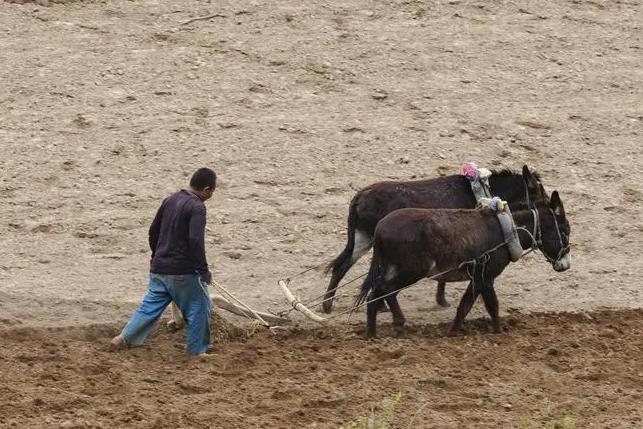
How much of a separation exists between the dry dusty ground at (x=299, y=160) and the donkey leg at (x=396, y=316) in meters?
0.19

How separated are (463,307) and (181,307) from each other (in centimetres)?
265

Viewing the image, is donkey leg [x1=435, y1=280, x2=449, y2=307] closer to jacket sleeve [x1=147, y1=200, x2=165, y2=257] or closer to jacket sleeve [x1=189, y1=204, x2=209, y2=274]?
jacket sleeve [x1=189, y1=204, x2=209, y2=274]

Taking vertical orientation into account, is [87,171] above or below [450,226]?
below

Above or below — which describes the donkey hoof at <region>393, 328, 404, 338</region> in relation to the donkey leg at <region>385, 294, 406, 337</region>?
below

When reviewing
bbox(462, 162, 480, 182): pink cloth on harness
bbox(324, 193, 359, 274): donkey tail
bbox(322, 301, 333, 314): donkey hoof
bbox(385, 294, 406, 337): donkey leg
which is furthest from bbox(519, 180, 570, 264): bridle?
bbox(322, 301, 333, 314): donkey hoof

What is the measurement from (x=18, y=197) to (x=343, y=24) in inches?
231

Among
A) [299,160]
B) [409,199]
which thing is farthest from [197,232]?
[299,160]

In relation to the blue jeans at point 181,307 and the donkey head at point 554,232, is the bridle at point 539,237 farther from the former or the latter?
the blue jeans at point 181,307

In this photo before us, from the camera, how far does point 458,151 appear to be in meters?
16.4

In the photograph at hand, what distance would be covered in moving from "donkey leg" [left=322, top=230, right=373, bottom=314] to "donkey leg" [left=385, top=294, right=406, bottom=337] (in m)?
0.91

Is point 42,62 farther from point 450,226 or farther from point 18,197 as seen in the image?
point 450,226

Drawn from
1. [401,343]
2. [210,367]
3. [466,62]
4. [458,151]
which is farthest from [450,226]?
[466,62]

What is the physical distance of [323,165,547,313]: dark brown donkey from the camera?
1309 centimetres

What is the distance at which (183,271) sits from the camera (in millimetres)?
11711
